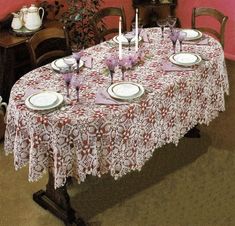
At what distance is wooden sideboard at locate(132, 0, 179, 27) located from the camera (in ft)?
15.3

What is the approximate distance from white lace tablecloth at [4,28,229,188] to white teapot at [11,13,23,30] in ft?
3.25

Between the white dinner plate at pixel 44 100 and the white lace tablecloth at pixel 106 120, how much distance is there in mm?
38

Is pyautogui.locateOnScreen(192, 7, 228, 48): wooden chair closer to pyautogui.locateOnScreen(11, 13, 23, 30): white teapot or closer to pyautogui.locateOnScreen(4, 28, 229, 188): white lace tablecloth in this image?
pyautogui.locateOnScreen(4, 28, 229, 188): white lace tablecloth

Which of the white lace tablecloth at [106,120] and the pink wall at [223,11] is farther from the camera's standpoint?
the pink wall at [223,11]

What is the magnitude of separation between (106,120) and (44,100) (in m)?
0.36

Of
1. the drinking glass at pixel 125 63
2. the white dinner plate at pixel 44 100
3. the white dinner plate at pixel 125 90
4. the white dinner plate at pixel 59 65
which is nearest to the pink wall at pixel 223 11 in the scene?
the drinking glass at pixel 125 63

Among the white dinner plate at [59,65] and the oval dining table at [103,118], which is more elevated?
the white dinner plate at [59,65]

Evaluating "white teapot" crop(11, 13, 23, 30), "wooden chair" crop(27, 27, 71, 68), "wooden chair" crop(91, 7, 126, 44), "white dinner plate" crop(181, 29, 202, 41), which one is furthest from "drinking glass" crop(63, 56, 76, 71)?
"white teapot" crop(11, 13, 23, 30)

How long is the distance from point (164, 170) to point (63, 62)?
40.6 inches

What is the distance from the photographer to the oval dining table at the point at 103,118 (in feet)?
7.17

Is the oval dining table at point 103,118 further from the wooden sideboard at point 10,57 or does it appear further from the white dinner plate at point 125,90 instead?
the wooden sideboard at point 10,57

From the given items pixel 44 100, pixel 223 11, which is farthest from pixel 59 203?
pixel 223 11

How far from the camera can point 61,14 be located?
160 inches

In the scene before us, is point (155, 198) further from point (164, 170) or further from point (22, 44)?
point (22, 44)
